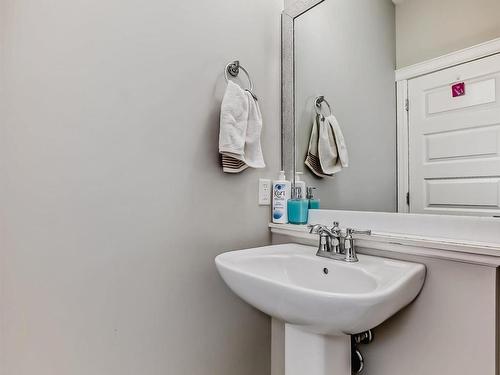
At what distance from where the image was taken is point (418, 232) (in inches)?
34.3

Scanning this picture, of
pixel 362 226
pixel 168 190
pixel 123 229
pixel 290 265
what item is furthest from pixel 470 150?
pixel 123 229

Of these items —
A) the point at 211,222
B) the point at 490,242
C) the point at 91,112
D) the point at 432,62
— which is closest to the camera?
the point at 490,242

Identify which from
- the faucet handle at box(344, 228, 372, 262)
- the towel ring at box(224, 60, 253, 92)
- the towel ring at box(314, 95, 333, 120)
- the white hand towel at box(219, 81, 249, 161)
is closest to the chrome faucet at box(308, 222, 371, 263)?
the faucet handle at box(344, 228, 372, 262)

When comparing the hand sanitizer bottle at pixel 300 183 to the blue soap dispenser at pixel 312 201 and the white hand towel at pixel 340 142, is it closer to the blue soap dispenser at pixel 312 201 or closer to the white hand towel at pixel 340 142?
the blue soap dispenser at pixel 312 201

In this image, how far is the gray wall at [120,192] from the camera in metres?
0.73

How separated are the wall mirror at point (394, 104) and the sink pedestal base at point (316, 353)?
49cm

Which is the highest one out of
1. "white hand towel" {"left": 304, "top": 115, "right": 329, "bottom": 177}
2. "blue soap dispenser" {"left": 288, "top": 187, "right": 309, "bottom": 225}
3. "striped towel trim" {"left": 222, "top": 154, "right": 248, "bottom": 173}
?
"white hand towel" {"left": 304, "top": 115, "right": 329, "bottom": 177}

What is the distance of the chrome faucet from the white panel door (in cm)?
24

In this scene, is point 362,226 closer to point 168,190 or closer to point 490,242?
point 490,242

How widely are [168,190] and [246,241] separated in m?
0.40

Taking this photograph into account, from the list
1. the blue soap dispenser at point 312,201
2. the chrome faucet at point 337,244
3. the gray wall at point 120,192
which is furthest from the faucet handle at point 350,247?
the gray wall at point 120,192

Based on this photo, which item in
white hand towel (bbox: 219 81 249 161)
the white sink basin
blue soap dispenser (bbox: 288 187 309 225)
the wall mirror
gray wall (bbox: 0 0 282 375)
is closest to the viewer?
the white sink basin

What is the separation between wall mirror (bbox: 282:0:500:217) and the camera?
0.83 metres

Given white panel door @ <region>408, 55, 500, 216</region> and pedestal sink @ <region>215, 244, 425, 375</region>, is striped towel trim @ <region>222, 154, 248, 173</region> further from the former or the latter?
white panel door @ <region>408, 55, 500, 216</region>
